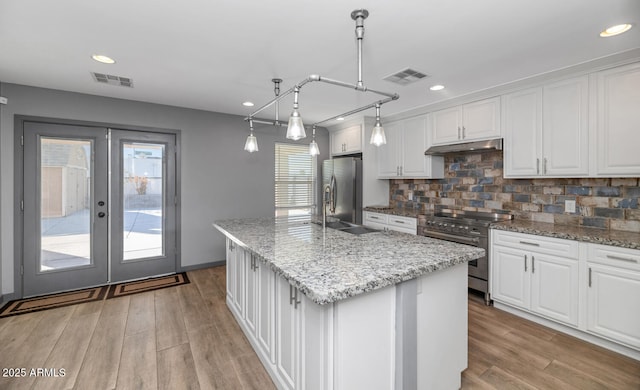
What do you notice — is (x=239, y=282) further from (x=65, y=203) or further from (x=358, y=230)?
(x=65, y=203)

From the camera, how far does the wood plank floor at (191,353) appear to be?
1908 mm

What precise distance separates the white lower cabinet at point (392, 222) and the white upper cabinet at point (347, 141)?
112cm

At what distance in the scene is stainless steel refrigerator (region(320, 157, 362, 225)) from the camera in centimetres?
463

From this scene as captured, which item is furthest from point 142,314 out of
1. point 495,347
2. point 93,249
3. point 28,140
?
point 495,347

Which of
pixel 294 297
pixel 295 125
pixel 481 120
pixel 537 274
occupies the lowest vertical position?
pixel 537 274

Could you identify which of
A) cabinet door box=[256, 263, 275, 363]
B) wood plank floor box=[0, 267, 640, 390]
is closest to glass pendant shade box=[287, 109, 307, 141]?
cabinet door box=[256, 263, 275, 363]

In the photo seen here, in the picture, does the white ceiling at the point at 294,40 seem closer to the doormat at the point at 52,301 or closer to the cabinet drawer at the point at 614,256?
the cabinet drawer at the point at 614,256

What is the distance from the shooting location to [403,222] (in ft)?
13.4

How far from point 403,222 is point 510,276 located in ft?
4.87

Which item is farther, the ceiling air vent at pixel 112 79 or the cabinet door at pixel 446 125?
the cabinet door at pixel 446 125

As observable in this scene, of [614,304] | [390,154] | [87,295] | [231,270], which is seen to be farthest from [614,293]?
[87,295]

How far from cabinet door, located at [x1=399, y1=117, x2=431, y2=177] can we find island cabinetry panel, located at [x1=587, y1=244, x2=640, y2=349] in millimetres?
2089

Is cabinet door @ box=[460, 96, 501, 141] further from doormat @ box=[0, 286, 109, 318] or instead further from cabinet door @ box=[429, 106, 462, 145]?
doormat @ box=[0, 286, 109, 318]

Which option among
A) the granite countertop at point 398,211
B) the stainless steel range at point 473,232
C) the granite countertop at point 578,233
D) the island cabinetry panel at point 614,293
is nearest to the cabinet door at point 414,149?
the granite countertop at point 398,211
